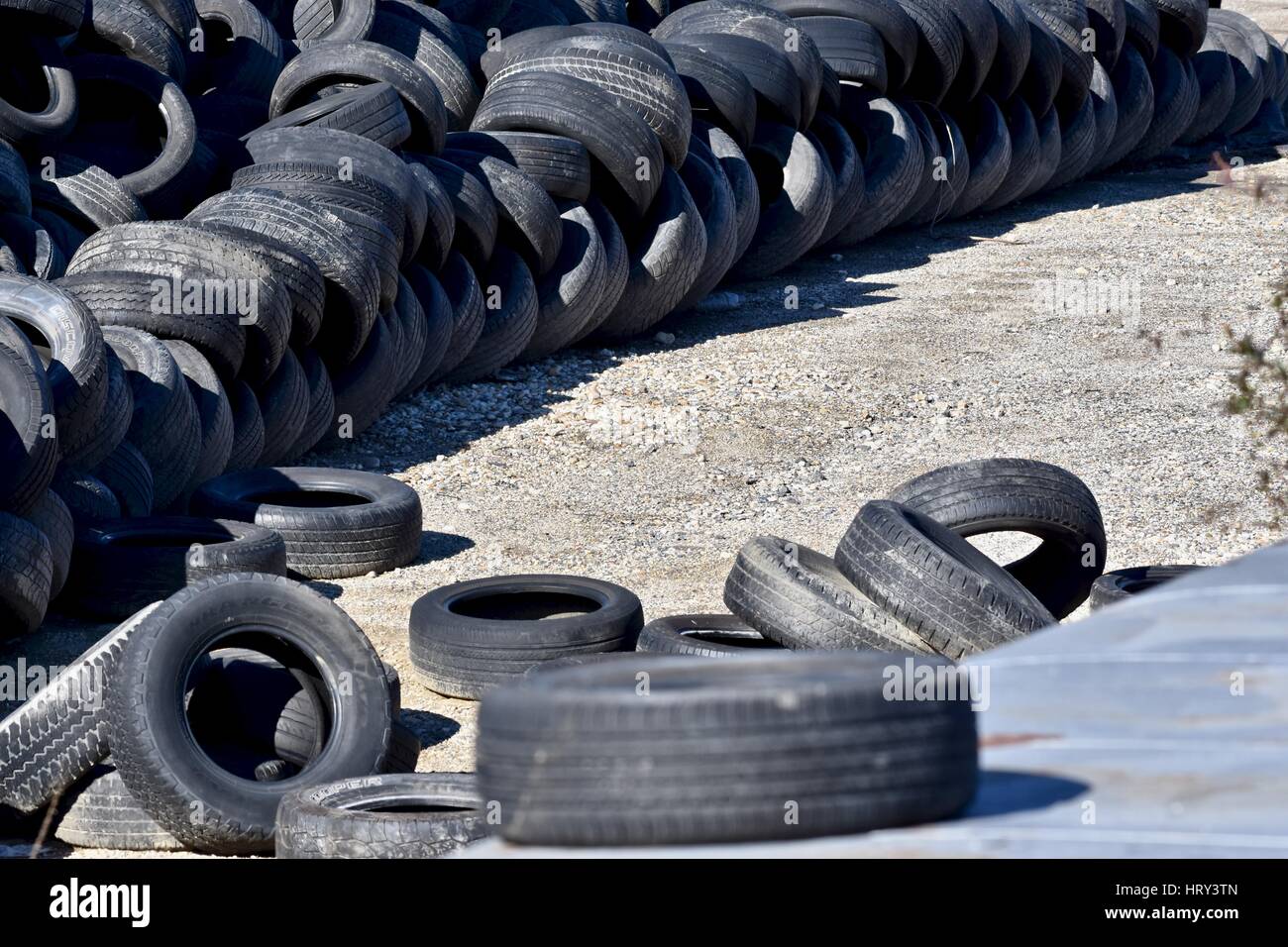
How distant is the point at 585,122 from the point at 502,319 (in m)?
1.66

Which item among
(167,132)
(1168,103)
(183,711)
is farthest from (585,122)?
(1168,103)

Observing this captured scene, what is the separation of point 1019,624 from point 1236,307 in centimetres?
800

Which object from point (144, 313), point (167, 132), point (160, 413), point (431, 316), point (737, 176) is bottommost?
point (160, 413)

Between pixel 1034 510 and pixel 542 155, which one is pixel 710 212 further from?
pixel 1034 510

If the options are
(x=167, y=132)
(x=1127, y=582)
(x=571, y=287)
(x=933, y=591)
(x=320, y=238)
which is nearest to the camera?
(x=933, y=591)

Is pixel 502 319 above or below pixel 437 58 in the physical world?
below

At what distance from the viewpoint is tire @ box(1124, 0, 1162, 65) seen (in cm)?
1798

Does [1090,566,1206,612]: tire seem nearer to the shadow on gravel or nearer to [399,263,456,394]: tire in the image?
the shadow on gravel

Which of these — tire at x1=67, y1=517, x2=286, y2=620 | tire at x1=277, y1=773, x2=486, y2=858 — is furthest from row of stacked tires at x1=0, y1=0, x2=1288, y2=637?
tire at x1=277, y1=773, x2=486, y2=858

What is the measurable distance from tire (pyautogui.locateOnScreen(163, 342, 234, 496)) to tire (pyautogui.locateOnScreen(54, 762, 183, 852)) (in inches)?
134

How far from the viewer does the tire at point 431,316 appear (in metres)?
10.6

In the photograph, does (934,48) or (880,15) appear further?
(934,48)

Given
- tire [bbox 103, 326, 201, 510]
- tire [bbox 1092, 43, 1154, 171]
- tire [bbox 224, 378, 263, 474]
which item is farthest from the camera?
tire [bbox 1092, 43, 1154, 171]

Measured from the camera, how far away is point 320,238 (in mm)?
9438
